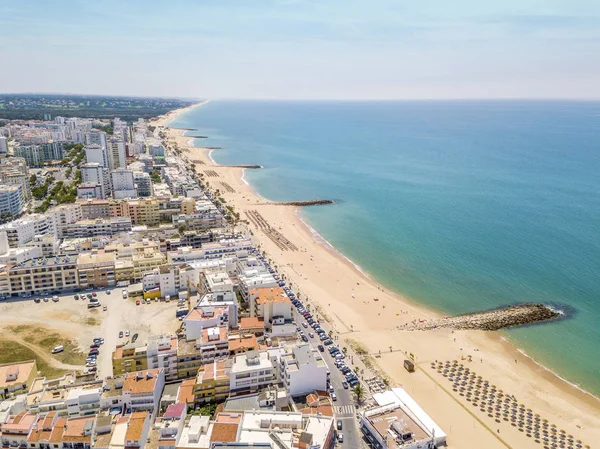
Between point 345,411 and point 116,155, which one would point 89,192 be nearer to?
point 116,155

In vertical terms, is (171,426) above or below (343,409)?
above

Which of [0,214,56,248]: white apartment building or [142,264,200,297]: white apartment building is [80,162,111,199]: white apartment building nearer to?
[0,214,56,248]: white apartment building

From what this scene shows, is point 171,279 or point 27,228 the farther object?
point 27,228

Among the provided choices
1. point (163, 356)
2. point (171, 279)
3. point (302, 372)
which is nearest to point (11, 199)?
point (171, 279)

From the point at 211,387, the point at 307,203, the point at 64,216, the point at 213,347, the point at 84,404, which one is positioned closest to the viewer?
the point at 84,404

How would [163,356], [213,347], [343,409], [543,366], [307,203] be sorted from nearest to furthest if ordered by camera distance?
[343,409], [163,356], [213,347], [543,366], [307,203]

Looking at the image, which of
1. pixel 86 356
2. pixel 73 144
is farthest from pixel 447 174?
pixel 73 144

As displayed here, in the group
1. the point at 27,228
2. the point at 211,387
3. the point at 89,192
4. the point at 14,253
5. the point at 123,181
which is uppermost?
the point at 123,181

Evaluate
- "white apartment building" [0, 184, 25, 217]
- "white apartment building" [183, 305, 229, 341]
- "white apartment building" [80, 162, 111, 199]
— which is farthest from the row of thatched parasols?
"white apartment building" [80, 162, 111, 199]

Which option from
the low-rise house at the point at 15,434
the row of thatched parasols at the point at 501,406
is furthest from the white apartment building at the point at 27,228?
the row of thatched parasols at the point at 501,406
